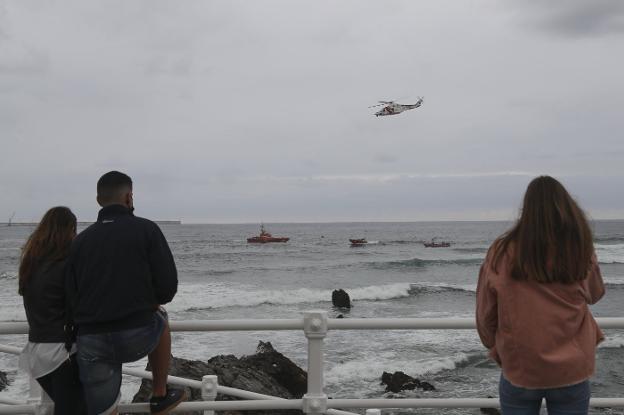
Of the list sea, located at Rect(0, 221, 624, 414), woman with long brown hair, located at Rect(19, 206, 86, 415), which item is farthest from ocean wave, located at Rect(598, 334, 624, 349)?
woman with long brown hair, located at Rect(19, 206, 86, 415)

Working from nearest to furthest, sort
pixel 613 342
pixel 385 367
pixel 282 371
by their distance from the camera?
pixel 282 371 → pixel 385 367 → pixel 613 342

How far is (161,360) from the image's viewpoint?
3.04 meters

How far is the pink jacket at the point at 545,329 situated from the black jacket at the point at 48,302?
2071 millimetres

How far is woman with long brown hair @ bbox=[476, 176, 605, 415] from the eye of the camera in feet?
7.72

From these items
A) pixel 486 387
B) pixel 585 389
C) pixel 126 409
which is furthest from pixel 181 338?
pixel 585 389

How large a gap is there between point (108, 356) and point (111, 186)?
831mm

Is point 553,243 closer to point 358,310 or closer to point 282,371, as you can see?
point 282,371

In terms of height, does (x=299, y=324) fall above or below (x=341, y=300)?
above

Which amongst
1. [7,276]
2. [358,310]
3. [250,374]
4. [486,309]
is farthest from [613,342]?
[7,276]

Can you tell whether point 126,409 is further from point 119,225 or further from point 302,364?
Answer: point 302,364

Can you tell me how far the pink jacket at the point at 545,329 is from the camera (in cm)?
236

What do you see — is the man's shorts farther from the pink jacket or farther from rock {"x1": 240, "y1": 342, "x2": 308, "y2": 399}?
rock {"x1": 240, "y1": 342, "x2": 308, "y2": 399}

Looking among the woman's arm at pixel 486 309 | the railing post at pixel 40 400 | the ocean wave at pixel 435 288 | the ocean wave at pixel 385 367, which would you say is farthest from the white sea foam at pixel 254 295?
the woman's arm at pixel 486 309

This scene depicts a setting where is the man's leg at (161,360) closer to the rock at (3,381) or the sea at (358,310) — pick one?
the sea at (358,310)
